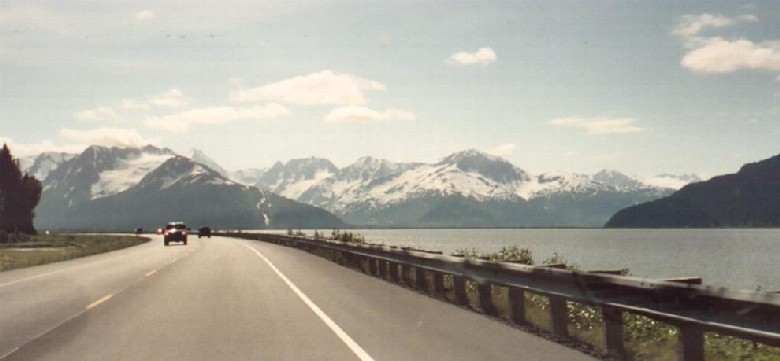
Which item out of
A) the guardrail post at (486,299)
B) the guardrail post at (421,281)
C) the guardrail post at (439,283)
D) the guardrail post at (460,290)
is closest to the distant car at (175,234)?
the guardrail post at (421,281)

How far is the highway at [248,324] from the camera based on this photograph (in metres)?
9.14

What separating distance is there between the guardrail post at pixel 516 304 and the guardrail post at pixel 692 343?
4490 millimetres

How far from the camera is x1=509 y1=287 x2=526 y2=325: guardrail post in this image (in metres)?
12.2

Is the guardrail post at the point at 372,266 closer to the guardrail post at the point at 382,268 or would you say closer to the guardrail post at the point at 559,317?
the guardrail post at the point at 382,268

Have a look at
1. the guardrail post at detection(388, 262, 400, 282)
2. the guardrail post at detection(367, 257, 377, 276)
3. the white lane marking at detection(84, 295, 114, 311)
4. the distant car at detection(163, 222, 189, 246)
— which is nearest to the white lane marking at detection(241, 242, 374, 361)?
the guardrail post at detection(388, 262, 400, 282)

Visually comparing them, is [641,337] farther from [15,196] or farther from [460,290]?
[15,196]

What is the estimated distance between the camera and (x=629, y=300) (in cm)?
888

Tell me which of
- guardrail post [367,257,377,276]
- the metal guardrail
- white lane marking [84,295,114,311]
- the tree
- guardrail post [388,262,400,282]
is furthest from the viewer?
the tree

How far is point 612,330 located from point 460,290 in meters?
5.85

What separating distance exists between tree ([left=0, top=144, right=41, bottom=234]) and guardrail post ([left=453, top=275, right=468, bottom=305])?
150 metres

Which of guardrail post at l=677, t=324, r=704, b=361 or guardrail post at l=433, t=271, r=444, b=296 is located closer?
guardrail post at l=677, t=324, r=704, b=361

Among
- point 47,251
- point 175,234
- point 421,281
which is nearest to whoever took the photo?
point 421,281

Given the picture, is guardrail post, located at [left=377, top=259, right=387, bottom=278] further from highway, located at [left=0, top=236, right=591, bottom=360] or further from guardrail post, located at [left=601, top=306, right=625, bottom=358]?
guardrail post, located at [left=601, top=306, right=625, bottom=358]

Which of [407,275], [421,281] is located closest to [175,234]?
[407,275]
